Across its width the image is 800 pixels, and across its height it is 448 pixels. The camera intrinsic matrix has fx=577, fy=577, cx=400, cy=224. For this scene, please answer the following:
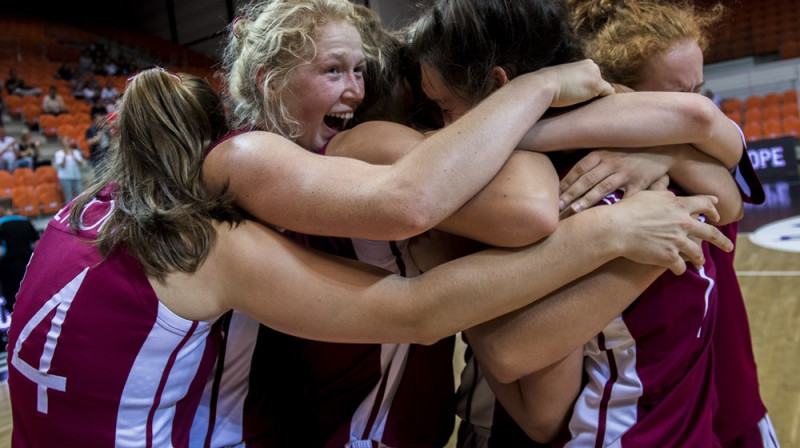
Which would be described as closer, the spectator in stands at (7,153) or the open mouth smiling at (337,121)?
the open mouth smiling at (337,121)

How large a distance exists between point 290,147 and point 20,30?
51.9 ft

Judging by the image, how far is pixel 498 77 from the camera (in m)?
1.22

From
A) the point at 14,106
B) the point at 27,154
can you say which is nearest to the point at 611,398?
the point at 27,154

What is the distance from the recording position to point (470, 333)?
1244mm

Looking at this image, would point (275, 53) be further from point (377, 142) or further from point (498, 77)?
point (498, 77)

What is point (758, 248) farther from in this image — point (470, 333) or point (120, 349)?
point (120, 349)

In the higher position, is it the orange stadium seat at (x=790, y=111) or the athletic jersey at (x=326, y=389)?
the athletic jersey at (x=326, y=389)

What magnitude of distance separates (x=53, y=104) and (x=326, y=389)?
11220 mm

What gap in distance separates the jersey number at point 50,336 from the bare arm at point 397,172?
0.37 meters

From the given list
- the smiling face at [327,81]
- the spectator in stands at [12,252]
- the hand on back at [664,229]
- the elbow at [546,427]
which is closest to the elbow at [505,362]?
the elbow at [546,427]

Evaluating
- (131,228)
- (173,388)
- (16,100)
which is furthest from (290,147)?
(16,100)

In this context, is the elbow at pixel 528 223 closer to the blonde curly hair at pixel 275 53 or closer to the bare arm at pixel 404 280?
the bare arm at pixel 404 280

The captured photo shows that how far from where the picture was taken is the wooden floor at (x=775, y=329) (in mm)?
2420

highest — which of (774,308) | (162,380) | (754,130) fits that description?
(162,380)
